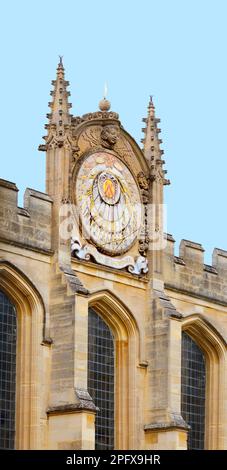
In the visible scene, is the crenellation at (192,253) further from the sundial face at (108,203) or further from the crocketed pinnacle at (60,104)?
the crocketed pinnacle at (60,104)

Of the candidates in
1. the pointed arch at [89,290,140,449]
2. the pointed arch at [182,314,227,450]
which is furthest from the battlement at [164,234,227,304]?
the pointed arch at [89,290,140,449]

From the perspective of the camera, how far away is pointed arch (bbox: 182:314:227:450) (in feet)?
224

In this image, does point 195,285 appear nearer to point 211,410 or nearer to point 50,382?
point 211,410

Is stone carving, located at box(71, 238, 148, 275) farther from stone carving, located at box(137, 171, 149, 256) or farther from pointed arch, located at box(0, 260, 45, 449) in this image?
pointed arch, located at box(0, 260, 45, 449)

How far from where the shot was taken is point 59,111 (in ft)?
Result: 208

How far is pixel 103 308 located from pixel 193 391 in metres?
5.50

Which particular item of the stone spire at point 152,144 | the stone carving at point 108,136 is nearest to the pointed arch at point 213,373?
the stone spire at point 152,144

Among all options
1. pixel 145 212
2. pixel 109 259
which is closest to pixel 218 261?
pixel 145 212

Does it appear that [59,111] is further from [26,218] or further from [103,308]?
[103,308]

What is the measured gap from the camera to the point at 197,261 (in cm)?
6875

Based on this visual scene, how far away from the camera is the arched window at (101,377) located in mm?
63625

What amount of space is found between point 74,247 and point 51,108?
443cm

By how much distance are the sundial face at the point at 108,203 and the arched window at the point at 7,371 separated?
12.8 feet
